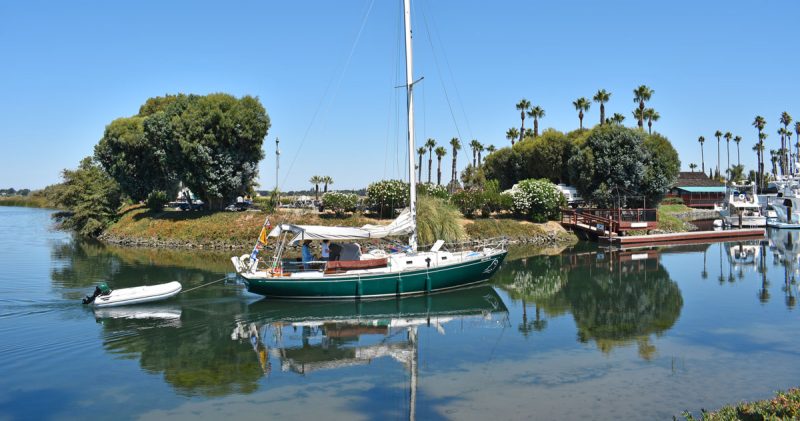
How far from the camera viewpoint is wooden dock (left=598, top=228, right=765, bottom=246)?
55219mm

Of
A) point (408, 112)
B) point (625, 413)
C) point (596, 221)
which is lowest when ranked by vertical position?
point (625, 413)

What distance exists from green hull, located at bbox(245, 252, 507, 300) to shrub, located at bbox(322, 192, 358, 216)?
3014cm

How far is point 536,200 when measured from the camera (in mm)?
61688

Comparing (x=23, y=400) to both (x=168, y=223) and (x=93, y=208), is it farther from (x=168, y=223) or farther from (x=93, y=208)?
(x=93, y=208)

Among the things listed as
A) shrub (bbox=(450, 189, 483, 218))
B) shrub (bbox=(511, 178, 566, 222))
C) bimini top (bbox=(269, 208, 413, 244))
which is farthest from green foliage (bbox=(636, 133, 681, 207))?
bimini top (bbox=(269, 208, 413, 244))

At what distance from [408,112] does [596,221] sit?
36.1 metres

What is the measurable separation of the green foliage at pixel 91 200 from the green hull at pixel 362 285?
1857 inches

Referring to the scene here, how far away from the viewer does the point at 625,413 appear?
14758mm

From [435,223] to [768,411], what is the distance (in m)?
34.6

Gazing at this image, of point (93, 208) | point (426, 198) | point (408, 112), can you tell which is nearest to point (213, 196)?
point (93, 208)

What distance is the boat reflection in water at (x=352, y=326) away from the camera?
20125 millimetres

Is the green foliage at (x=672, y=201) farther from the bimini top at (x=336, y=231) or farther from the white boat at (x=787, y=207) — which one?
the bimini top at (x=336, y=231)

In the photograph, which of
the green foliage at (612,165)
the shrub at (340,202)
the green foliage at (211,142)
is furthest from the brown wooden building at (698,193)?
the green foliage at (211,142)

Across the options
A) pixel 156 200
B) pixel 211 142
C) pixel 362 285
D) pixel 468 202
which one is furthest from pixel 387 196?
pixel 362 285
